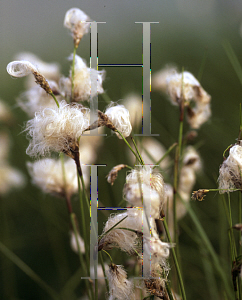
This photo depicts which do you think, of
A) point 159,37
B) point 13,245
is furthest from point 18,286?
point 159,37

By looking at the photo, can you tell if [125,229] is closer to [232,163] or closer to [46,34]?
[232,163]

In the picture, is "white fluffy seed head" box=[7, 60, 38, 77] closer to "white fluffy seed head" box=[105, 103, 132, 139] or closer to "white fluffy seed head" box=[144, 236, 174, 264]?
"white fluffy seed head" box=[105, 103, 132, 139]

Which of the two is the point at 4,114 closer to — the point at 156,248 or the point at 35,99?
the point at 35,99

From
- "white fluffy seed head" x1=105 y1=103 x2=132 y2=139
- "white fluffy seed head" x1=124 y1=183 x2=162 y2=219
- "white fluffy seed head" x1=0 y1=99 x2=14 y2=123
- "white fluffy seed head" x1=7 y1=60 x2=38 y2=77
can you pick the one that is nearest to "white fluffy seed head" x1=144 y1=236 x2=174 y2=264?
"white fluffy seed head" x1=124 y1=183 x2=162 y2=219

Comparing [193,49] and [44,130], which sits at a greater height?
[193,49]

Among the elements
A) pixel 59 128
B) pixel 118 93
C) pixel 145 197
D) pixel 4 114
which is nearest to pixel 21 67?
pixel 59 128

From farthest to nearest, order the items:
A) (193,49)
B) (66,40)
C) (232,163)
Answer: (193,49), (66,40), (232,163)

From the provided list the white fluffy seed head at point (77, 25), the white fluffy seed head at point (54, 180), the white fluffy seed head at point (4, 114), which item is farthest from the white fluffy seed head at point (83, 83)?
the white fluffy seed head at point (4, 114)

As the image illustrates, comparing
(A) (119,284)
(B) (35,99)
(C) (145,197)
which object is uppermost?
(B) (35,99)

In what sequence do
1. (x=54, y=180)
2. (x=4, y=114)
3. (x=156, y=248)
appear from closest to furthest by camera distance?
1. (x=156, y=248)
2. (x=54, y=180)
3. (x=4, y=114)
